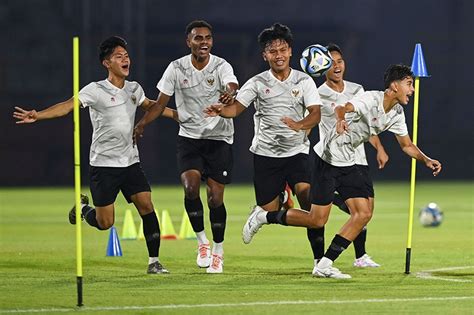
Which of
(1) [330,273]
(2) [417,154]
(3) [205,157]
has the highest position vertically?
(2) [417,154]

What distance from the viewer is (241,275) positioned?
38.5ft

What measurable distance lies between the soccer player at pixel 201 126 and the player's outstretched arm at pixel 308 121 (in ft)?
3.44

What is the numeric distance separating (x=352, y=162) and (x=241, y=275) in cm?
152

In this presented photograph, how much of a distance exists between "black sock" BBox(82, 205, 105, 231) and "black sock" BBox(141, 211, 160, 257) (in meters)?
0.56

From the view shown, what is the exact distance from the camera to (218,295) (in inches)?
396

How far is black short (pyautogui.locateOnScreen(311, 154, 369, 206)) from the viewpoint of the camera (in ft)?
37.3

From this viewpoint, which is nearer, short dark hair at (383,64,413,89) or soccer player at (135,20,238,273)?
short dark hair at (383,64,413,89)

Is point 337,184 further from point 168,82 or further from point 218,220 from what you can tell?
point 168,82

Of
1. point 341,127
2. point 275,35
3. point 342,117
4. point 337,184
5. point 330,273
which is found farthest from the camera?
point 275,35

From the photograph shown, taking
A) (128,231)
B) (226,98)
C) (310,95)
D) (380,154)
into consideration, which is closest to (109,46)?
(226,98)

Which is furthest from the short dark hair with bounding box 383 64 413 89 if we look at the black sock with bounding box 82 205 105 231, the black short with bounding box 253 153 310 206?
the black sock with bounding box 82 205 105 231

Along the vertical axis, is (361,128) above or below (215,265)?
above

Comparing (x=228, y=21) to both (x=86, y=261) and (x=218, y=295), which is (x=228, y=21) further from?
(x=218, y=295)

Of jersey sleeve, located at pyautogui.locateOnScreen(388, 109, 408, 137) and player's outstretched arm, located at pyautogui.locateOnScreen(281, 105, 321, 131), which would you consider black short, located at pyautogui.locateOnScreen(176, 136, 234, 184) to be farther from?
jersey sleeve, located at pyautogui.locateOnScreen(388, 109, 408, 137)
